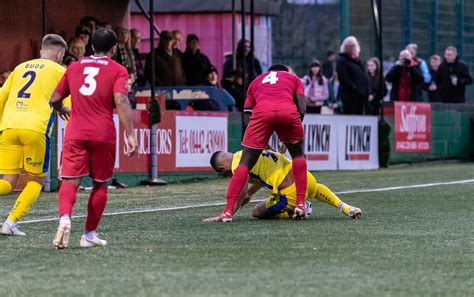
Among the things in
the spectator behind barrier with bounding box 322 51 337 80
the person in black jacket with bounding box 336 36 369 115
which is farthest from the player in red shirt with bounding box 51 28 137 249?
the spectator behind barrier with bounding box 322 51 337 80

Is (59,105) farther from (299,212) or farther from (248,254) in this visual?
(299,212)

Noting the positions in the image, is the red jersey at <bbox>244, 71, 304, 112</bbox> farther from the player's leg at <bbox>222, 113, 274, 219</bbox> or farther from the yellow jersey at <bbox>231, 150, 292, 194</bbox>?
the yellow jersey at <bbox>231, 150, 292, 194</bbox>

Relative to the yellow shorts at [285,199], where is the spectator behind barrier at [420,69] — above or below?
above

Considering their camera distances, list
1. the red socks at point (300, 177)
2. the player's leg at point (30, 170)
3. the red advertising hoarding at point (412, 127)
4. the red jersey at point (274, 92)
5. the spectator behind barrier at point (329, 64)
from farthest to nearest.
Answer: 1. the spectator behind barrier at point (329, 64)
2. the red advertising hoarding at point (412, 127)
3. the red jersey at point (274, 92)
4. the red socks at point (300, 177)
5. the player's leg at point (30, 170)

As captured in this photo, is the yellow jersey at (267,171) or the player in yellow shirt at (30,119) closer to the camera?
the player in yellow shirt at (30,119)

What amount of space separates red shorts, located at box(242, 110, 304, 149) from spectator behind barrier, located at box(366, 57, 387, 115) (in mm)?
12161

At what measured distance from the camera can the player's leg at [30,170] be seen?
10828 millimetres

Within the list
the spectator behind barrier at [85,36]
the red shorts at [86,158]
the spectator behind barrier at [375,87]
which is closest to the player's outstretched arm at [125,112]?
the red shorts at [86,158]

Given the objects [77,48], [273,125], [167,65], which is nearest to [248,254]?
[273,125]

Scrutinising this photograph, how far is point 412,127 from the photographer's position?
2552 centimetres

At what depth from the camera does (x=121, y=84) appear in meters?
9.64

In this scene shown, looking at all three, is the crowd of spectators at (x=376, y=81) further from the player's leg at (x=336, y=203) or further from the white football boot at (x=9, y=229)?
the white football boot at (x=9, y=229)

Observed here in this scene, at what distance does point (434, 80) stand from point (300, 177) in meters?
16.0

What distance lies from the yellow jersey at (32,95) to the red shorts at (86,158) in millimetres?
1325
